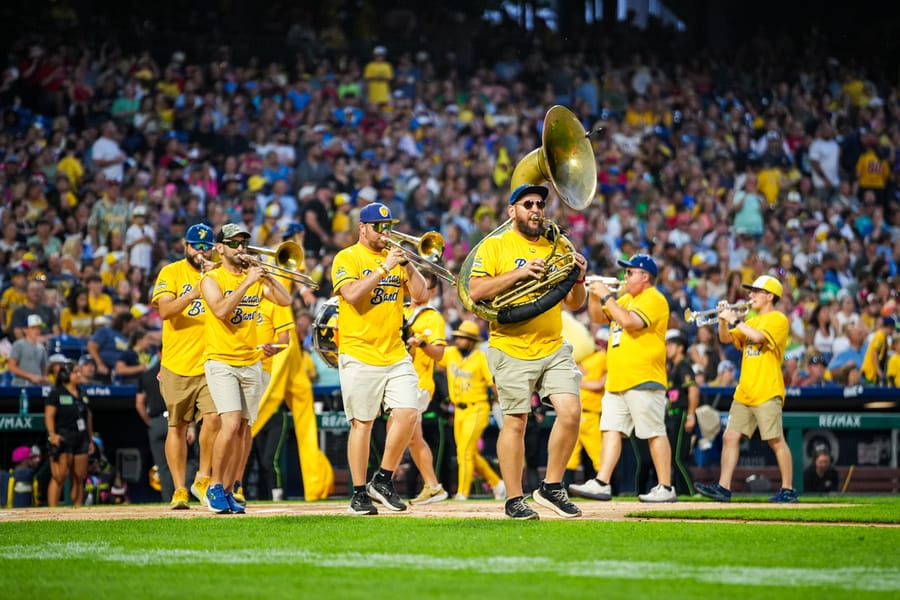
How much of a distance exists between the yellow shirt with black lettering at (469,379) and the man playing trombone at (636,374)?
234cm

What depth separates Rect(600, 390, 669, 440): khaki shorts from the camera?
12.2 metres

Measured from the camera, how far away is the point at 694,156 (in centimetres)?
2597

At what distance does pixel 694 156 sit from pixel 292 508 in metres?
16.2

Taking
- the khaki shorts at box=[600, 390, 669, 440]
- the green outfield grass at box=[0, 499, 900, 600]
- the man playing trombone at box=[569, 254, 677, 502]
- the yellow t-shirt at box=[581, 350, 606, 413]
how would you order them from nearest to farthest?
1. the green outfield grass at box=[0, 499, 900, 600]
2. the man playing trombone at box=[569, 254, 677, 502]
3. the khaki shorts at box=[600, 390, 669, 440]
4. the yellow t-shirt at box=[581, 350, 606, 413]

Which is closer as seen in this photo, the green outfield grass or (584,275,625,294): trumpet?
the green outfield grass

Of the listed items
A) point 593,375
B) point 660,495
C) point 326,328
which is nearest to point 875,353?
point 593,375

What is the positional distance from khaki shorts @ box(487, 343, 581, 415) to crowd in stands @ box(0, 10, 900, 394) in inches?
282

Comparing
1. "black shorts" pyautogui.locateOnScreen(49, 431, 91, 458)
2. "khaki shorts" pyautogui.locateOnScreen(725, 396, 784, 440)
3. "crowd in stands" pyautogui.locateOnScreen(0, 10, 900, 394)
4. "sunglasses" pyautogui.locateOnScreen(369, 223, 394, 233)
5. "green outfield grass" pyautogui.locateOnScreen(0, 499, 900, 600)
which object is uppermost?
"crowd in stands" pyautogui.locateOnScreen(0, 10, 900, 394)

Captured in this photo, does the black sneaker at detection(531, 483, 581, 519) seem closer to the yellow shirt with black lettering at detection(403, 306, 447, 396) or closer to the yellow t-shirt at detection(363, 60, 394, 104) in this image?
the yellow shirt with black lettering at detection(403, 306, 447, 396)

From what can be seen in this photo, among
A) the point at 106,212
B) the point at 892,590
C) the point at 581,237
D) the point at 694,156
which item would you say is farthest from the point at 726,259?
the point at 892,590

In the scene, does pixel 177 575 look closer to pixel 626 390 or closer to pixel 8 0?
pixel 626 390

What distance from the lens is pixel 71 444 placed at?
44.9 ft

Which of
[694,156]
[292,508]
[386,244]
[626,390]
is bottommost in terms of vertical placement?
[292,508]

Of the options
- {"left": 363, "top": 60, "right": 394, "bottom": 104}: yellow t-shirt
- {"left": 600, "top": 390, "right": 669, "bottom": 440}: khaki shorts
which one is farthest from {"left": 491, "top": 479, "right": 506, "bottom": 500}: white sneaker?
{"left": 363, "top": 60, "right": 394, "bottom": 104}: yellow t-shirt
